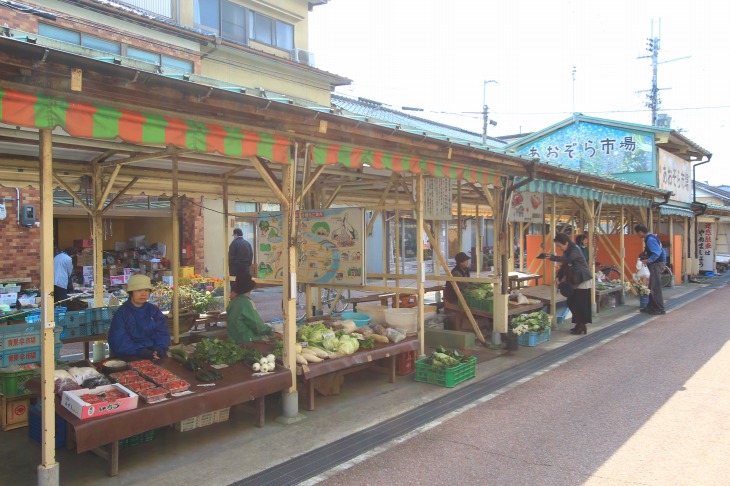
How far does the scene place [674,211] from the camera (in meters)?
18.3

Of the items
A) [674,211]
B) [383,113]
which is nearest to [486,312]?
[674,211]

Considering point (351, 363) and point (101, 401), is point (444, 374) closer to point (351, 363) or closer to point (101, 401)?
point (351, 363)

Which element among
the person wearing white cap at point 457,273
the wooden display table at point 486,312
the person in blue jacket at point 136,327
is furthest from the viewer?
the person wearing white cap at point 457,273

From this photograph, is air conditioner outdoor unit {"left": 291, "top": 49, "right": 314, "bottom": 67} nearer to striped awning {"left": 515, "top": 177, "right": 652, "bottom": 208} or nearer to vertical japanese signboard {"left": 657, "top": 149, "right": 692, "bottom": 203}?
striped awning {"left": 515, "top": 177, "right": 652, "bottom": 208}

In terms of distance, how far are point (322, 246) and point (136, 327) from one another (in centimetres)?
319

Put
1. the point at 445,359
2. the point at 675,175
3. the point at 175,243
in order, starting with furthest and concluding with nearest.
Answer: the point at 675,175 < the point at 175,243 < the point at 445,359

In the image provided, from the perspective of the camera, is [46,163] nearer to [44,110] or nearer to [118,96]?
[44,110]

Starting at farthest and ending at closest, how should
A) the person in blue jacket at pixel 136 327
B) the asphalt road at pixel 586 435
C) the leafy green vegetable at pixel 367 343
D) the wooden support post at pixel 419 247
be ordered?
the wooden support post at pixel 419 247
the leafy green vegetable at pixel 367 343
the person in blue jacket at pixel 136 327
the asphalt road at pixel 586 435

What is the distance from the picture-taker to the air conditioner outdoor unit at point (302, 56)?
1923 centimetres

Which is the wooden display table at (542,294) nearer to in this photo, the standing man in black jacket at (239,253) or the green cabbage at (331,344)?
the standing man in black jacket at (239,253)

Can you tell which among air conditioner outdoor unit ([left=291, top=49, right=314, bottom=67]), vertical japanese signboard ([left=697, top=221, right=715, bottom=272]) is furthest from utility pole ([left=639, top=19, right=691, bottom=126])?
air conditioner outdoor unit ([left=291, top=49, right=314, bottom=67])

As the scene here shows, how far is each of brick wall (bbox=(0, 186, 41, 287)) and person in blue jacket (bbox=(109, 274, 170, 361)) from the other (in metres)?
9.20

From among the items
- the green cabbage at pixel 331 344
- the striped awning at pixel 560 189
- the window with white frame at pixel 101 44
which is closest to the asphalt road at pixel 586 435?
the green cabbage at pixel 331 344

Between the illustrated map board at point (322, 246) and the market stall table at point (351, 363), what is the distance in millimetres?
1150
